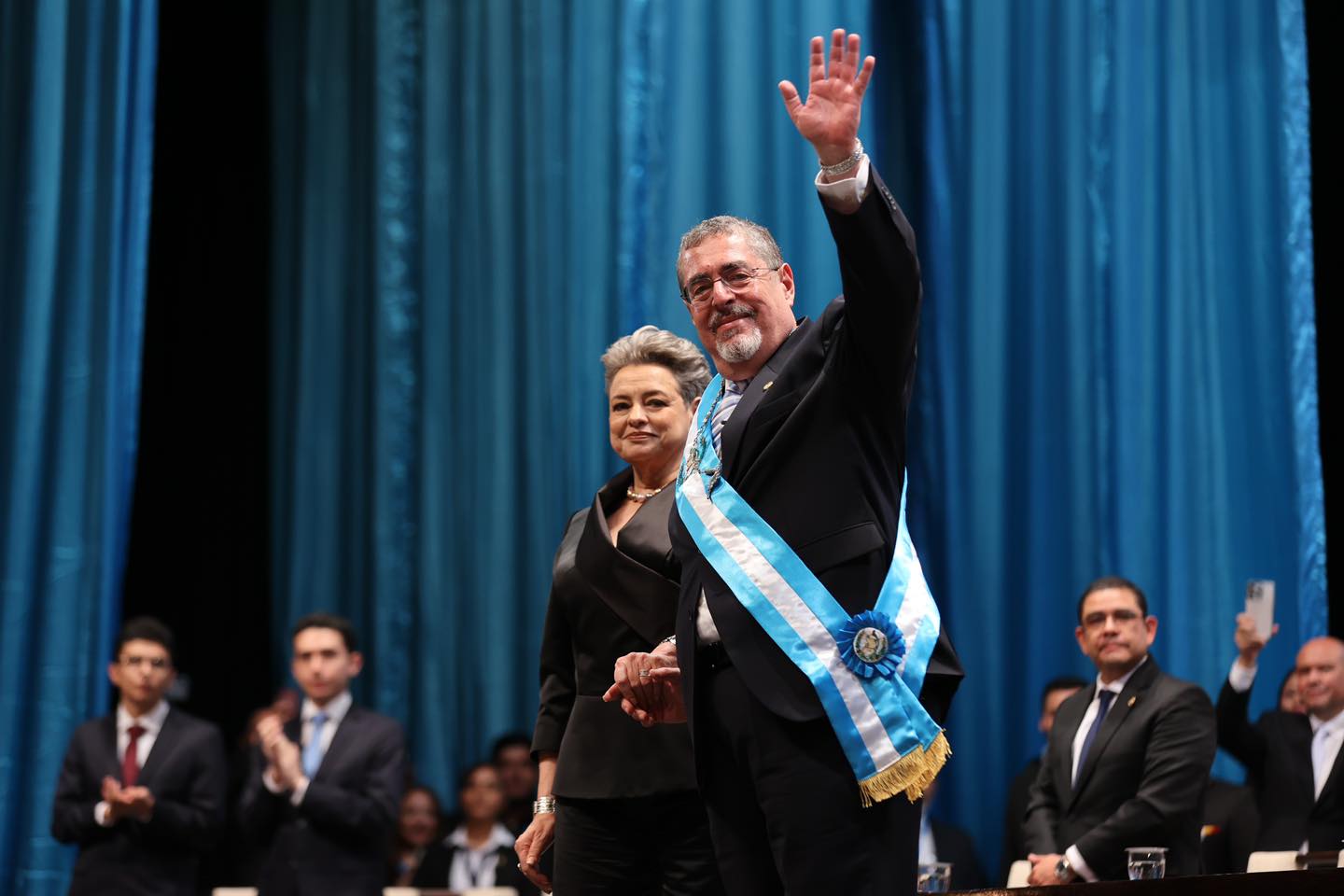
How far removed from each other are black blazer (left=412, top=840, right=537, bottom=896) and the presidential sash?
3641 millimetres

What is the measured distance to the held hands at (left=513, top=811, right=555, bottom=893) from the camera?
8.53ft

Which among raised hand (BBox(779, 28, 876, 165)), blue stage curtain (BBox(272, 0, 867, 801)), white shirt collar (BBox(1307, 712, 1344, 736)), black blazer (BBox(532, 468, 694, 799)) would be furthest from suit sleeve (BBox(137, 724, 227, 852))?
raised hand (BBox(779, 28, 876, 165))

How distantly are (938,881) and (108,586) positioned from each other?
314cm

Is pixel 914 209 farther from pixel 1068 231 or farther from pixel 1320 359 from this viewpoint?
pixel 1320 359

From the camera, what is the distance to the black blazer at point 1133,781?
3645mm

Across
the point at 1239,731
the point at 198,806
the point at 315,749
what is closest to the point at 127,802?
the point at 198,806

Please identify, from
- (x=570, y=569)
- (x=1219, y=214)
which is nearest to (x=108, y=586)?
(x=570, y=569)

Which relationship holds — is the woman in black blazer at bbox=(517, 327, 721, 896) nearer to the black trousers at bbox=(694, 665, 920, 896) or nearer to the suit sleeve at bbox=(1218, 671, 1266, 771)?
the black trousers at bbox=(694, 665, 920, 896)

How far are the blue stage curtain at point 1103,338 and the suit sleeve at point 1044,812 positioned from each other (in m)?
1.12

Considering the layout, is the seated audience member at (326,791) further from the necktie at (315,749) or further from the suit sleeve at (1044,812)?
the suit sleeve at (1044,812)

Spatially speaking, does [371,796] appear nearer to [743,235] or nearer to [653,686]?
[653,686]

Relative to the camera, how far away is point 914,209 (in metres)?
5.49

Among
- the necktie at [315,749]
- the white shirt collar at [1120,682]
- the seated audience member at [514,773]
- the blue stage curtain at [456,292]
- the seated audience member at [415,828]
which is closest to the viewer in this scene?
the white shirt collar at [1120,682]

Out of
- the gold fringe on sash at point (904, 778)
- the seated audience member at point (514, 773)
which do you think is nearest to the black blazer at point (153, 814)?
the seated audience member at point (514, 773)
